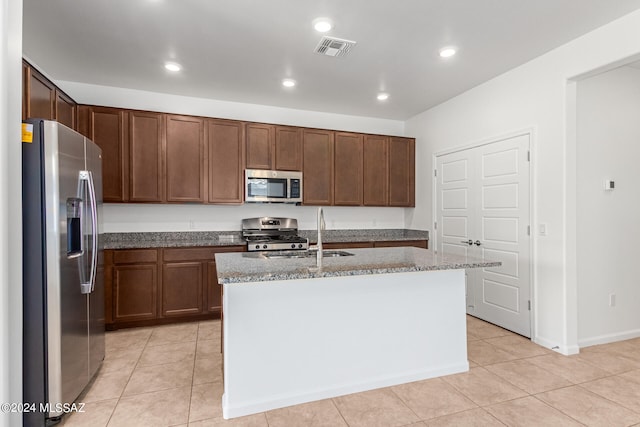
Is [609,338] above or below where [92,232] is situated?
below

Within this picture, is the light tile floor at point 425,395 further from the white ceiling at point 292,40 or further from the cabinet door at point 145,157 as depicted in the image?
the white ceiling at point 292,40

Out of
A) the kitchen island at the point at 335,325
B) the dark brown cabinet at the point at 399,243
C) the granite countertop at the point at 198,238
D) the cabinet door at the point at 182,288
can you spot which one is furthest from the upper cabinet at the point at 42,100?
the dark brown cabinet at the point at 399,243

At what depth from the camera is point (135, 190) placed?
3.81 m

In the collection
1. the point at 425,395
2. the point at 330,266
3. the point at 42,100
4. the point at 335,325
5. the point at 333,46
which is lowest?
the point at 425,395

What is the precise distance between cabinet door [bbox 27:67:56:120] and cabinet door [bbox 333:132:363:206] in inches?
122

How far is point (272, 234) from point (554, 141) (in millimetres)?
3285

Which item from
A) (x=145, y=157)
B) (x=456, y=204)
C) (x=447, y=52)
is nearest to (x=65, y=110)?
(x=145, y=157)

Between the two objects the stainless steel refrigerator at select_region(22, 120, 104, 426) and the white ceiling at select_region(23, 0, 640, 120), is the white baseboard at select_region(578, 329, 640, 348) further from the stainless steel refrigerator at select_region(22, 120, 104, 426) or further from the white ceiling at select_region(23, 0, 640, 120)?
the stainless steel refrigerator at select_region(22, 120, 104, 426)

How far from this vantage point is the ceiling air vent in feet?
9.36

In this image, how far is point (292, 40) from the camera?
113 inches

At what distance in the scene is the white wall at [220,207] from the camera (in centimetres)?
403

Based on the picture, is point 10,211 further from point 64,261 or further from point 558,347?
point 558,347

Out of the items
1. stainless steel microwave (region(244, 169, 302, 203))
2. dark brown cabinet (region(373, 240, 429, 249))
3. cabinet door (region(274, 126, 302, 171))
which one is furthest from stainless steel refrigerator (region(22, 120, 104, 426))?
dark brown cabinet (region(373, 240, 429, 249))

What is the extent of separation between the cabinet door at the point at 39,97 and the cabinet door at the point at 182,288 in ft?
5.81
